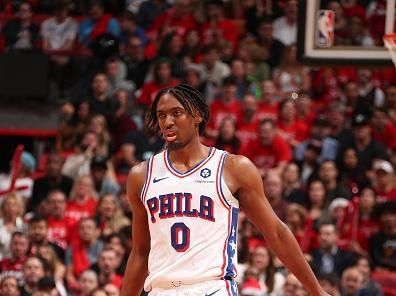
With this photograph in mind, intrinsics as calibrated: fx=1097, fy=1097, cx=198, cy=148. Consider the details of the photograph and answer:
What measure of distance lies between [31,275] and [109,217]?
1353 mm

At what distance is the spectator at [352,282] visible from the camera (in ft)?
32.6

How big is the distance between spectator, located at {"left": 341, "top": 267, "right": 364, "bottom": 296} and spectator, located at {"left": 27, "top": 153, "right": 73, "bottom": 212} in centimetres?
370

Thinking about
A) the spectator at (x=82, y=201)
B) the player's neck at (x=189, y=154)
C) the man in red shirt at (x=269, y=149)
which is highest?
the player's neck at (x=189, y=154)

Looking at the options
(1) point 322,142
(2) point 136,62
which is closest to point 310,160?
(1) point 322,142

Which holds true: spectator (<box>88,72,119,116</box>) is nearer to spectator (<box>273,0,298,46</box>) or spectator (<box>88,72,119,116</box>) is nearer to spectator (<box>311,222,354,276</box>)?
spectator (<box>273,0,298,46</box>)

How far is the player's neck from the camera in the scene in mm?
5793

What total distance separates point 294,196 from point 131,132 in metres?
2.40

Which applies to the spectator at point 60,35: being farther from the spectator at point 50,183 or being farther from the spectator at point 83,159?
the spectator at point 50,183

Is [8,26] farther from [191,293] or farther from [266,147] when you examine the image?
[191,293]

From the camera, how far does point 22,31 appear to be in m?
15.3

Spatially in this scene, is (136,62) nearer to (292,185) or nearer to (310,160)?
(310,160)

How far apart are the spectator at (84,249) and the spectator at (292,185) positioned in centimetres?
206

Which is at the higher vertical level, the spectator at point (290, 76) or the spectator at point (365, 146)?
the spectator at point (290, 76)

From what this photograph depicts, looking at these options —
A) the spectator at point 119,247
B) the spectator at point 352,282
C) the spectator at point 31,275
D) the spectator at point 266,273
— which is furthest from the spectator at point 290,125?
the spectator at point 31,275
